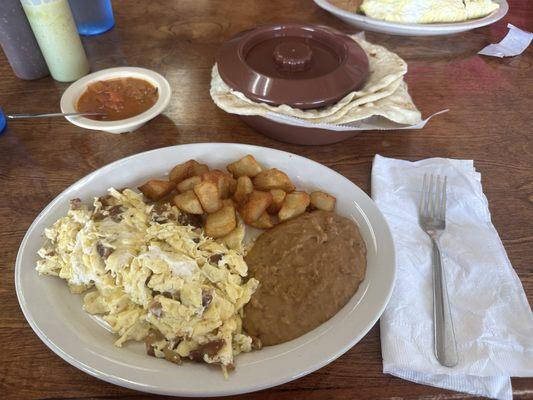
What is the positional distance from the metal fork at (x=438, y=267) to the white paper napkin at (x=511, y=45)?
1083 mm

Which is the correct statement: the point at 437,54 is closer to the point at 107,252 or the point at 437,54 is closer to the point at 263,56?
the point at 263,56

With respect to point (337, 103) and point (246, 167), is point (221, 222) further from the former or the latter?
point (337, 103)

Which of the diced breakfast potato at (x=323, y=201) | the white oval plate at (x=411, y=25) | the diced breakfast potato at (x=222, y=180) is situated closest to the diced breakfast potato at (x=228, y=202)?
the diced breakfast potato at (x=222, y=180)

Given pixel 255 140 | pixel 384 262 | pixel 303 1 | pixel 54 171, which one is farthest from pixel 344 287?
pixel 303 1

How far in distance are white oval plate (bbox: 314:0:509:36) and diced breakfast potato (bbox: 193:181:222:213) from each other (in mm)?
1416

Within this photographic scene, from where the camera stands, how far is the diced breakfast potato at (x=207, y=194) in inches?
47.6

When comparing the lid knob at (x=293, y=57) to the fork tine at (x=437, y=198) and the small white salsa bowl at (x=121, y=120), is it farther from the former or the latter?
the fork tine at (x=437, y=198)

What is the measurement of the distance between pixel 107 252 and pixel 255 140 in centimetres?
77

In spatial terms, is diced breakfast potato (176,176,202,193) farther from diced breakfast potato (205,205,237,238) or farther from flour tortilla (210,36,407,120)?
flour tortilla (210,36,407,120)

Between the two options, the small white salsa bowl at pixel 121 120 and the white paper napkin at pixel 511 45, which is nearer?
the small white salsa bowl at pixel 121 120

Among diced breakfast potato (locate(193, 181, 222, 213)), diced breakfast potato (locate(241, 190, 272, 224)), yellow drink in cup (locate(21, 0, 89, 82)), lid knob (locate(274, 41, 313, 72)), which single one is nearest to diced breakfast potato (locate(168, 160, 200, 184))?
diced breakfast potato (locate(193, 181, 222, 213))

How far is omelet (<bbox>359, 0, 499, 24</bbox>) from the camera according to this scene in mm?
2076

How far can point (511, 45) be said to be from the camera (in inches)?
83.5

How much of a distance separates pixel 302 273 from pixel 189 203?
0.41 meters
